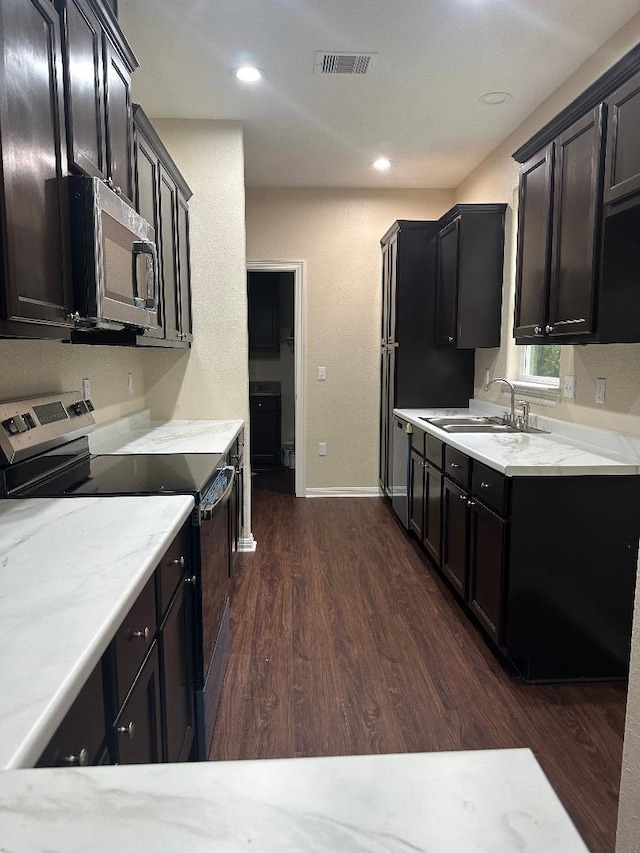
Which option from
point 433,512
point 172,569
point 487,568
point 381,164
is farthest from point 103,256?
point 381,164

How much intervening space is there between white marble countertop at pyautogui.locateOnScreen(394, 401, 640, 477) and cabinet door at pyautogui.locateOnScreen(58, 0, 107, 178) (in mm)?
1775

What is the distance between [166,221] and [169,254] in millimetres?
171

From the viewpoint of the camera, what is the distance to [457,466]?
2.91 m

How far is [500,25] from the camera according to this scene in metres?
2.56

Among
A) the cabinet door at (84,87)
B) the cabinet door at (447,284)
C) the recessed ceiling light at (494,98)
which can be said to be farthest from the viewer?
the cabinet door at (447,284)

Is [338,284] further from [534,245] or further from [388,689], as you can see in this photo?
[388,689]

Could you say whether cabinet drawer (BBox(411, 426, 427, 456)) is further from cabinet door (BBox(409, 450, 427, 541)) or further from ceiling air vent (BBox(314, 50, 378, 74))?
ceiling air vent (BBox(314, 50, 378, 74))

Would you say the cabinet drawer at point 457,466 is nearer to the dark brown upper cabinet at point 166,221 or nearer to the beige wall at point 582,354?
the beige wall at point 582,354

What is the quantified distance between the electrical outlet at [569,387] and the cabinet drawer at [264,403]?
3.97m

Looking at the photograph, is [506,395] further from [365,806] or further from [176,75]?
[365,806]

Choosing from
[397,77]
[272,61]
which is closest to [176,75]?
[272,61]

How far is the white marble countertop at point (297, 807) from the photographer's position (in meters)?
0.48

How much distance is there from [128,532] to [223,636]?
44.6 inches

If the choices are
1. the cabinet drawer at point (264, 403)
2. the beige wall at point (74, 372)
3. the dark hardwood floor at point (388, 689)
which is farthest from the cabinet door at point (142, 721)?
the cabinet drawer at point (264, 403)
